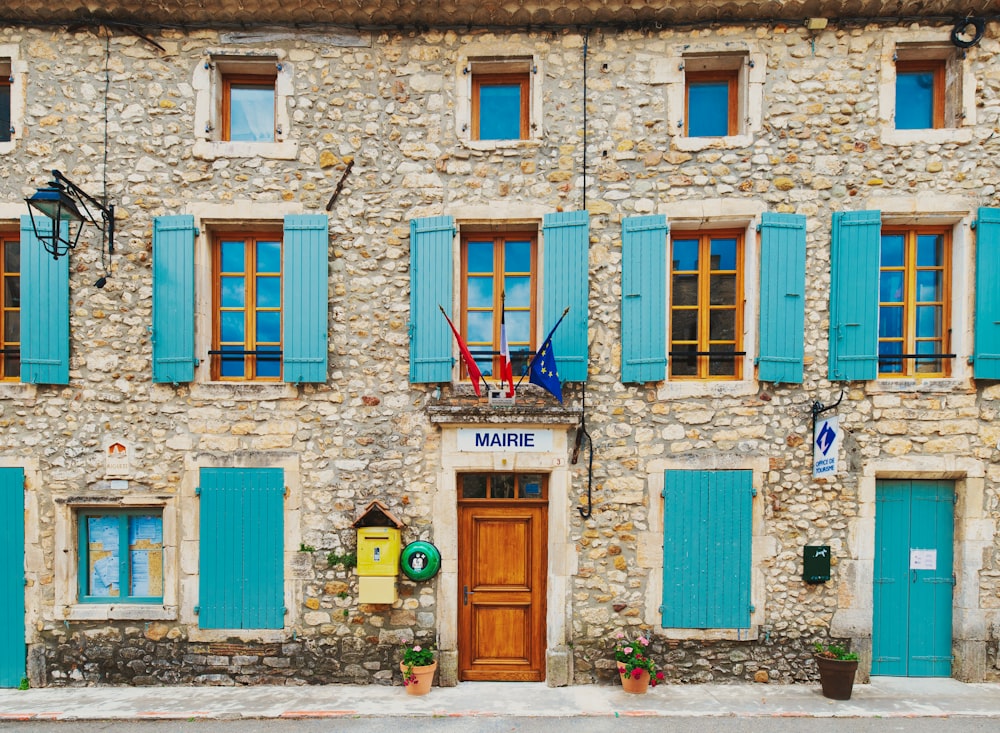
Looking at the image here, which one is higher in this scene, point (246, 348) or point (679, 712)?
point (246, 348)

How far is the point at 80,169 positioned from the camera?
5.67 metres

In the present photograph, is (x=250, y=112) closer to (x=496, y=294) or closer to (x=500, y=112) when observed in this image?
(x=500, y=112)

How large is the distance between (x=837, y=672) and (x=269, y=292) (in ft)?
21.0

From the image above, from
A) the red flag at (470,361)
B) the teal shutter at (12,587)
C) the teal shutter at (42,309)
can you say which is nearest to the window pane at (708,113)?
the red flag at (470,361)

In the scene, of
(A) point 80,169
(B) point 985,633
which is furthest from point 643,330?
(A) point 80,169

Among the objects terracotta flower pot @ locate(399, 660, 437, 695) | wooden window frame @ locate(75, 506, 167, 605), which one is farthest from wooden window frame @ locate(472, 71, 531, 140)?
terracotta flower pot @ locate(399, 660, 437, 695)

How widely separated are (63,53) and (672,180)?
604cm

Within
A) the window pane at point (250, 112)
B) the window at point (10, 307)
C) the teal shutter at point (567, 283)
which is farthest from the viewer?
the window pane at point (250, 112)

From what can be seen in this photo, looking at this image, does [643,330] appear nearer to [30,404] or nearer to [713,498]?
[713,498]

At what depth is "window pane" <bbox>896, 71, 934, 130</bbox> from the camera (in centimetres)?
576

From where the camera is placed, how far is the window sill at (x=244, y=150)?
5637mm

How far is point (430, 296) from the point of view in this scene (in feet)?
18.4

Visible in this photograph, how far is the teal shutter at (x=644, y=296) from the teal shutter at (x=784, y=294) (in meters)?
0.94

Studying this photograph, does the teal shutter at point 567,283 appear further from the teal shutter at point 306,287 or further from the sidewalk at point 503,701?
the sidewalk at point 503,701
